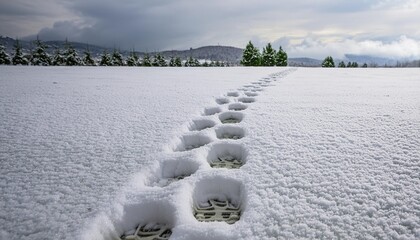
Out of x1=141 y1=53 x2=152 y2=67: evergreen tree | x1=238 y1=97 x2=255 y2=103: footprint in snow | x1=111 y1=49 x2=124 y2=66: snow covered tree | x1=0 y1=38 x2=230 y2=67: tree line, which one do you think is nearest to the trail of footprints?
x1=238 y1=97 x2=255 y2=103: footprint in snow

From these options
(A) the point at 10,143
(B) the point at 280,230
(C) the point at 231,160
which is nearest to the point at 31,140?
(A) the point at 10,143

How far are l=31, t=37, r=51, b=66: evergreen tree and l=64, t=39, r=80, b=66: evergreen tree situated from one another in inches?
69.4

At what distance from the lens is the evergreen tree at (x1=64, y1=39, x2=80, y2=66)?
103ft

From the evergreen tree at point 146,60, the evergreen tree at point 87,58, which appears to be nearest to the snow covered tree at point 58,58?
the evergreen tree at point 87,58

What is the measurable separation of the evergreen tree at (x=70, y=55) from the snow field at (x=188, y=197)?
3367 centimetres

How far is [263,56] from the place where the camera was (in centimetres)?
3622

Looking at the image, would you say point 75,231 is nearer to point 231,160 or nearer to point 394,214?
point 231,160

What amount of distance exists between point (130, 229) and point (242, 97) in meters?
3.30

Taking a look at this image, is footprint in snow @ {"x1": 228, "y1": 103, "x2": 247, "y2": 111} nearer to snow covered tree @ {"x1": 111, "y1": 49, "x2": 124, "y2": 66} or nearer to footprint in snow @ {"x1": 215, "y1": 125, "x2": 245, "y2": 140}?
footprint in snow @ {"x1": 215, "y1": 125, "x2": 245, "y2": 140}

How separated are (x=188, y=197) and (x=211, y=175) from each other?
0.75ft

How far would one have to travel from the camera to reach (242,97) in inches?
171

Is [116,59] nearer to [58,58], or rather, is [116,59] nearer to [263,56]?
[58,58]

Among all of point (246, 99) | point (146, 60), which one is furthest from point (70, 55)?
point (246, 99)

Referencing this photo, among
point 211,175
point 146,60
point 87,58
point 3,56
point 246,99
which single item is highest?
point 146,60
